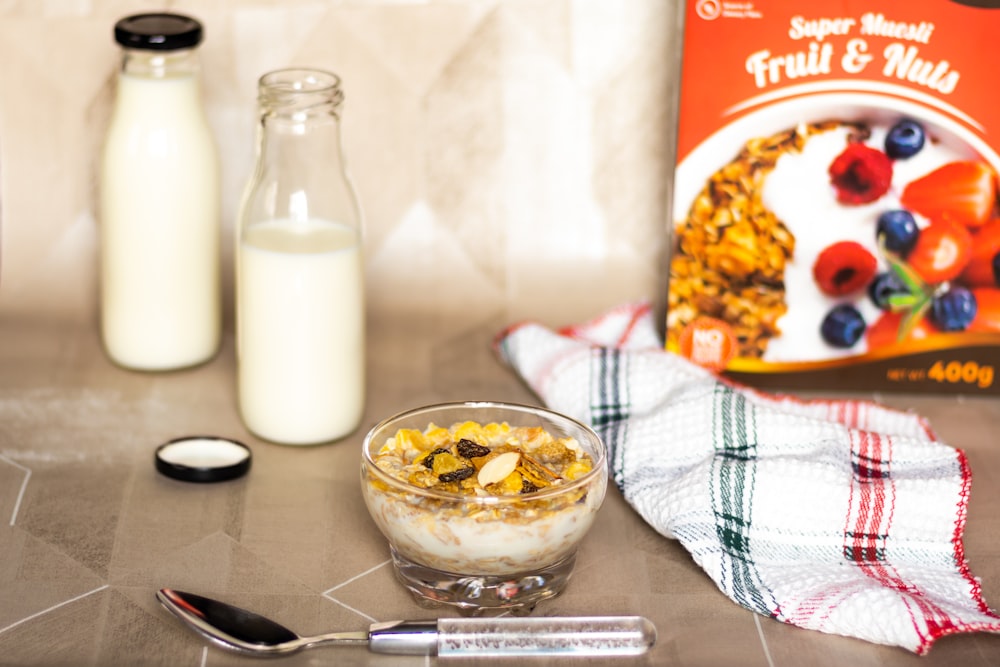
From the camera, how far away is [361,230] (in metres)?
1.05

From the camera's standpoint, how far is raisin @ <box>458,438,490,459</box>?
0.85 m

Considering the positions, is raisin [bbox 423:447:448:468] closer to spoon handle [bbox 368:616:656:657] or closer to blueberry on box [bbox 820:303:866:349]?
spoon handle [bbox 368:616:656:657]

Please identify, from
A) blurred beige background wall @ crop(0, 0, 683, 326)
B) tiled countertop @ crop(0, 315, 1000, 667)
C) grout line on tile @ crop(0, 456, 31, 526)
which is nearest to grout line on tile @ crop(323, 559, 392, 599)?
tiled countertop @ crop(0, 315, 1000, 667)

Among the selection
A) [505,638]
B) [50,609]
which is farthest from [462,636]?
[50,609]

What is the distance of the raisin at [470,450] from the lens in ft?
2.80

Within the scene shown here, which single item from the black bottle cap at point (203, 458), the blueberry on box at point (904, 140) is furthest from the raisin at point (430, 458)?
the blueberry on box at point (904, 140)

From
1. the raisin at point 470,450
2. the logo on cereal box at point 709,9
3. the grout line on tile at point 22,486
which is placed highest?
the logo on cereal box at point 709,9

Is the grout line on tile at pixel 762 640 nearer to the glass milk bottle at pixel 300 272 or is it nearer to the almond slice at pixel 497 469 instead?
the almond slice at pixel 497 469

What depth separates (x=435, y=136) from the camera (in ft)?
4.25

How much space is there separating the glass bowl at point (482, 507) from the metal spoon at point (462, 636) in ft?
0.13

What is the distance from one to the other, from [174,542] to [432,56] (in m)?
0.59

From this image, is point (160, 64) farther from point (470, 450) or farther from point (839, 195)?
point (839, 195)

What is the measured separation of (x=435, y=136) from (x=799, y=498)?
59cm

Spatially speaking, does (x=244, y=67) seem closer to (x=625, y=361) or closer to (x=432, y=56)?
(x=432, y=56)
